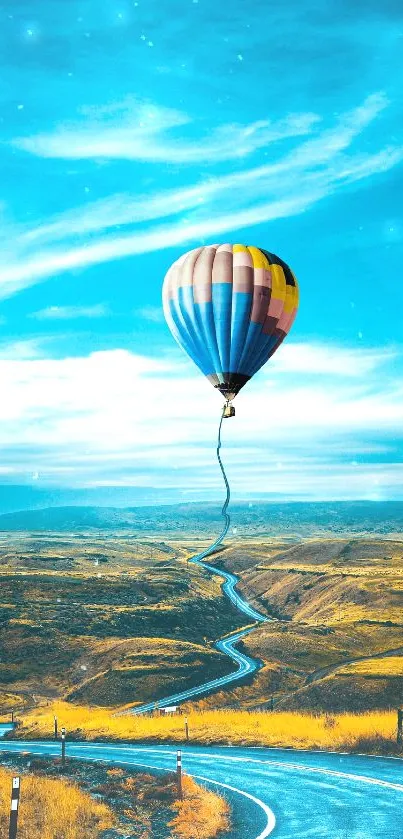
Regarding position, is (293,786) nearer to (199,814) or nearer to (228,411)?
(199,814)

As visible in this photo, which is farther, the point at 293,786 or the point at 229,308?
the point at 229,308

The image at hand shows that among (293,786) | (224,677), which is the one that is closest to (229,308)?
(293,786)

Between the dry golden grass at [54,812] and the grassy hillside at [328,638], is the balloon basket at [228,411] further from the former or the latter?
the grassy hillside at [328,638]

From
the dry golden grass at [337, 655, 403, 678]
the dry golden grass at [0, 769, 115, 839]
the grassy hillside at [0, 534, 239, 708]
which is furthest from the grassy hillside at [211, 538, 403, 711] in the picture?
the dry golden grass at [0, 769, 115, 839]

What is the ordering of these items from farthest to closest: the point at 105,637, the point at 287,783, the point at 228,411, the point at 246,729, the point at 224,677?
1. the point at 105,637
2. the point at 224,677
3. the point at 246,729
4. the point at 228,411
5. the point at 287,783

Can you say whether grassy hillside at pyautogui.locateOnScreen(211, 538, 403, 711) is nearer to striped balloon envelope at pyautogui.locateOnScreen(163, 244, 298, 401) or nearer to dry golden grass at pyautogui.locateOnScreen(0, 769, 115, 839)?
striped balloon envelope at pyautogui.locateOnScreen(163, 244, 298, 401)

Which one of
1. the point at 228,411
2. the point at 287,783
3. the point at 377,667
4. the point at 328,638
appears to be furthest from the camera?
the point at 328,638

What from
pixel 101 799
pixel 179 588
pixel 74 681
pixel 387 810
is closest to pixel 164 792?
pixel 101 799

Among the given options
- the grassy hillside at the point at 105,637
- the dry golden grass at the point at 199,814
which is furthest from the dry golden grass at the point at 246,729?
the grassy hillside at the point at 105,637
